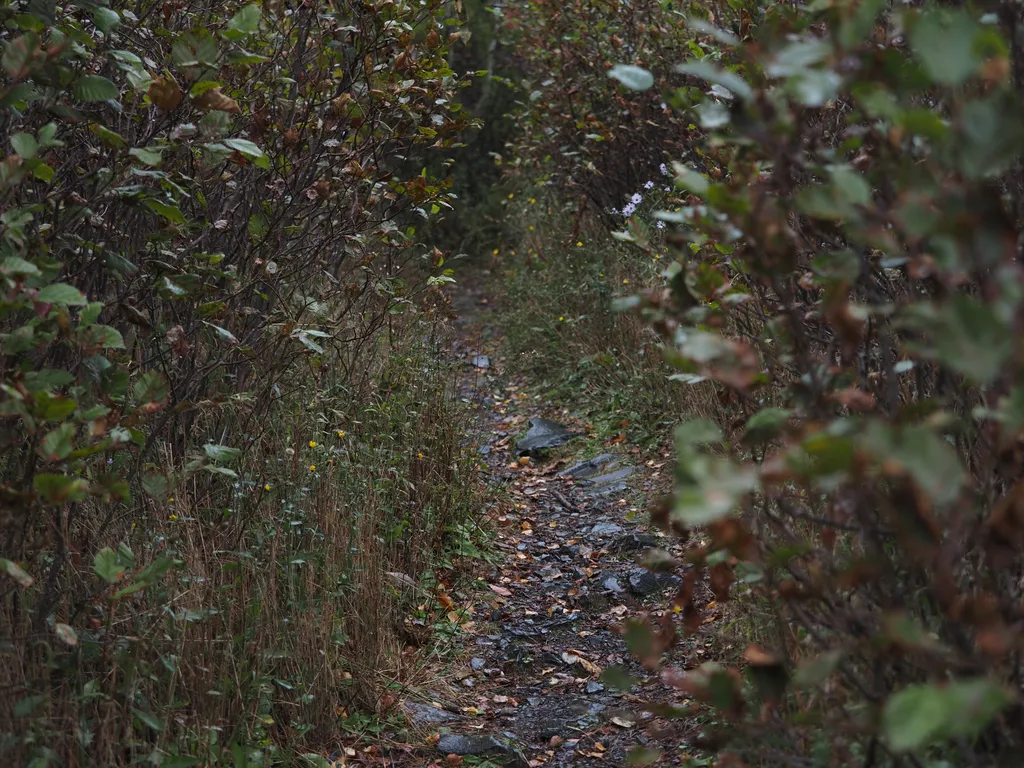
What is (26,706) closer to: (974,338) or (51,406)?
(51,406)

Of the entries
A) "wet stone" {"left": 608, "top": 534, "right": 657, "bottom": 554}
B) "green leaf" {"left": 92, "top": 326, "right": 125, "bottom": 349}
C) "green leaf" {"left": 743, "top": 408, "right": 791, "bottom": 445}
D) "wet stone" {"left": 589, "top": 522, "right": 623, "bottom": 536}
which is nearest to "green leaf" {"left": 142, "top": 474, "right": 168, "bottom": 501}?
"green leaf" {"left": 92, "top": 326, "right": 125, "bottom": 349}

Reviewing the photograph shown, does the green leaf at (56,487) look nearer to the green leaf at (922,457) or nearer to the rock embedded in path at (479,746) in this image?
the green leaf at (922,457)

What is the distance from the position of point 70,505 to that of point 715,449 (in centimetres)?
260

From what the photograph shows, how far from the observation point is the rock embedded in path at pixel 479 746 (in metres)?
2.98

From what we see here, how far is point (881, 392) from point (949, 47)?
52.1 inches

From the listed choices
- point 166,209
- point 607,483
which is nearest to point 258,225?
point 166,209

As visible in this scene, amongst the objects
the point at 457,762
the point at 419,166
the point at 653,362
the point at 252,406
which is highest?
the point at 252,406

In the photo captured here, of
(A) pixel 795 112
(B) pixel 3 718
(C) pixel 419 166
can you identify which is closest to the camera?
(B) pixel 3 718

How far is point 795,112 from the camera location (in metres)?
2.59

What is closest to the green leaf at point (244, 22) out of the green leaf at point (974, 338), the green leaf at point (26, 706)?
the green leaf at point (26, 706)

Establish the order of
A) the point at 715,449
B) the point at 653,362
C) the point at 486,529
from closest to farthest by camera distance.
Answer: the point at 715,449, the point at 486,529, the point at 653,362

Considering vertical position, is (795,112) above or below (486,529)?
above

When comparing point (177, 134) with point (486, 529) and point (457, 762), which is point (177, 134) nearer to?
point (457, 762)

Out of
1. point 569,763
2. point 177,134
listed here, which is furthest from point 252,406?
point 569,763
